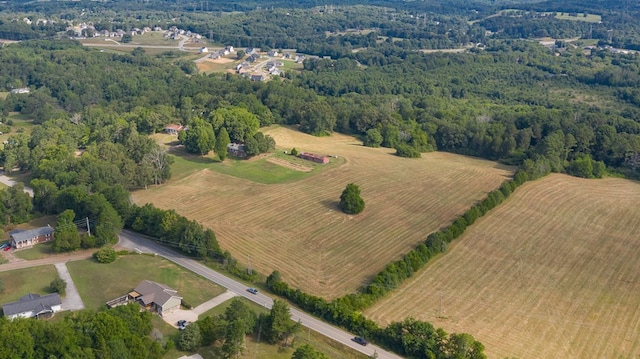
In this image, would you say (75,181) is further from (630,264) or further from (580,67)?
(580,67)

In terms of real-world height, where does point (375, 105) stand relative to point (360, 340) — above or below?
above

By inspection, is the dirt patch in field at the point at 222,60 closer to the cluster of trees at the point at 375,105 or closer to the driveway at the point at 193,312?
the cluster of trees at the point at 375,105

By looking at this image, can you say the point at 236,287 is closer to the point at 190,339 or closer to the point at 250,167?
the point at 190,339

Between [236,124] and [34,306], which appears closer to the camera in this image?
[34,306]

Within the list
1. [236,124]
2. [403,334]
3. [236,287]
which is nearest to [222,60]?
[236,124]

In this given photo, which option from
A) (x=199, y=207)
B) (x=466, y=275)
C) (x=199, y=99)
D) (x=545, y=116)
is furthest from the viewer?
(x=199, y=99)

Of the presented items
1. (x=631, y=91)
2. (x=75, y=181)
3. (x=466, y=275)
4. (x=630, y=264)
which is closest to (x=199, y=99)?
(x=75, y=181)

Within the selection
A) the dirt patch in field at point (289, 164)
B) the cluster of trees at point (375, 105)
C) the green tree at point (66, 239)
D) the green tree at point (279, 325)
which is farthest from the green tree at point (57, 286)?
the dirt patch in field at point (289, 164)
